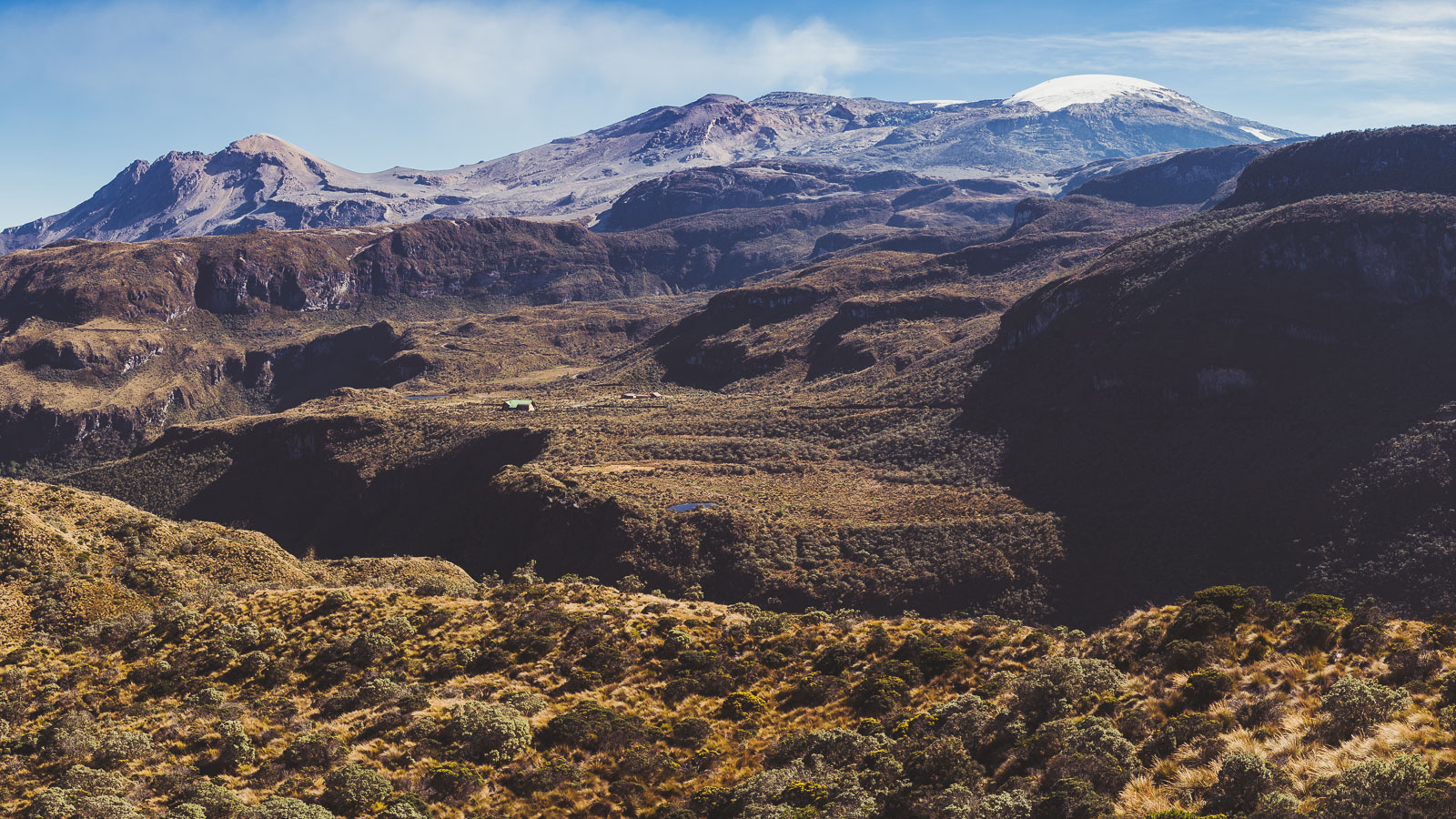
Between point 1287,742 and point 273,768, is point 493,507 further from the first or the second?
point 1287,742

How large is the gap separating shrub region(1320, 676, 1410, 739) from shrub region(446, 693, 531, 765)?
30703mm

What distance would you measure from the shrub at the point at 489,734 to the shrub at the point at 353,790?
160 inches

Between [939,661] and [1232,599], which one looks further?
[939,661]

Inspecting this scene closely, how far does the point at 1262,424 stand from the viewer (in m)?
129

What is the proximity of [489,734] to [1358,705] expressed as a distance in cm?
3281

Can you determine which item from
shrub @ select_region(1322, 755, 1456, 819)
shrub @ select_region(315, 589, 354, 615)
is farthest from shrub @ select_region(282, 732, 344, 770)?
shrub @ select_region(1322, 755, 1456, 819)

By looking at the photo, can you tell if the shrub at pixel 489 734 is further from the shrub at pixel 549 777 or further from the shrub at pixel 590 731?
the shrub at pixel 549 777

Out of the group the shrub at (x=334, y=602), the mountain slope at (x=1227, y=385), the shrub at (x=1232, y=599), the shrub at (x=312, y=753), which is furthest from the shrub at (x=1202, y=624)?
the mountain slope at (x=1227, y=385)

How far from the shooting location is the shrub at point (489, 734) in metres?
37.9

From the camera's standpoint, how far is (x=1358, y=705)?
27984 millimetres

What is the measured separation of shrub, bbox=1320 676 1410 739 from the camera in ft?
91.0

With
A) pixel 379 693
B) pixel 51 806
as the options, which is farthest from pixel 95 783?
pixel 379 693

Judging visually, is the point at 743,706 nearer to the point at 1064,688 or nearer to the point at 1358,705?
the point at 1064,688

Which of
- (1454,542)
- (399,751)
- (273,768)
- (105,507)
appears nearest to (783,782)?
(399,751)
